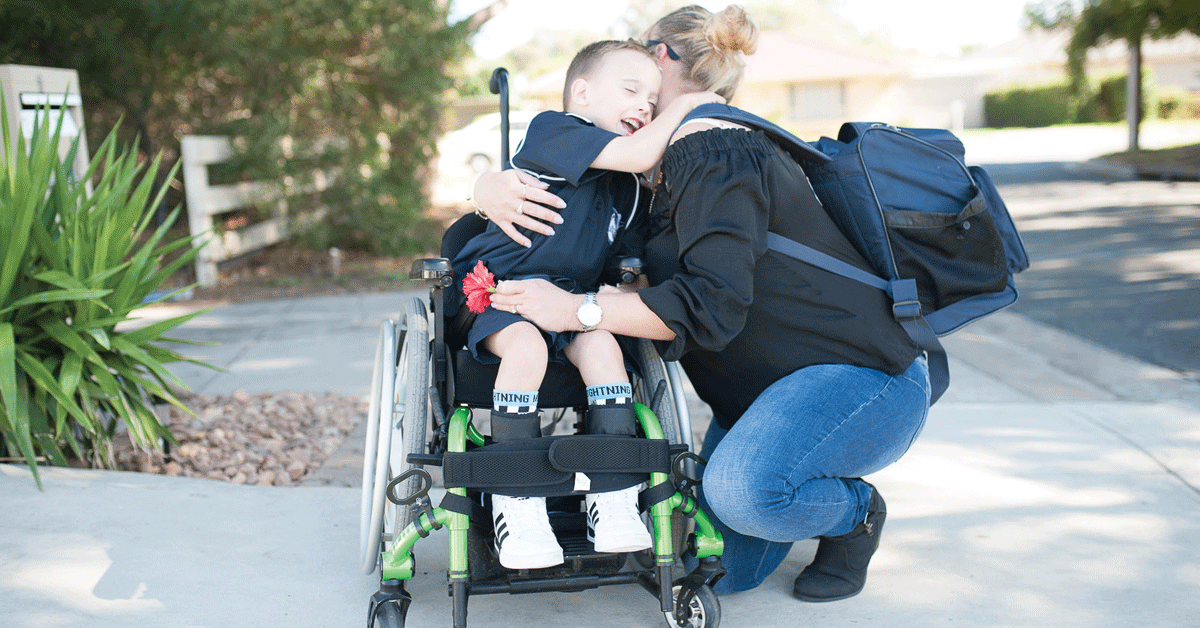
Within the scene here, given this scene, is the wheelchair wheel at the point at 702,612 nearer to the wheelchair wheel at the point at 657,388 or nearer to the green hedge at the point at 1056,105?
the wheelchair wheel at the point at 657,388

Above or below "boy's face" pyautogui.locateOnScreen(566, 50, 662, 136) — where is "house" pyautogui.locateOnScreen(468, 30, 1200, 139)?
above

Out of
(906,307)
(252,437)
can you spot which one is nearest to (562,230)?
(906,307)

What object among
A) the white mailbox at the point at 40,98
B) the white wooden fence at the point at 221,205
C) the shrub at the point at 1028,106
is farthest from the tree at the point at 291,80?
the shrub at the point at 1028,106

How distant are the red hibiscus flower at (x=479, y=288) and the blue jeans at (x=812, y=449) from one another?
0.71 meters

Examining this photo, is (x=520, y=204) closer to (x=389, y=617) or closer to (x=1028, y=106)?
(x=389, y=617)

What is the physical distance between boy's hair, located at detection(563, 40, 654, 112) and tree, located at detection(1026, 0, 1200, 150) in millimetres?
18433

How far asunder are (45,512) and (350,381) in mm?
2170

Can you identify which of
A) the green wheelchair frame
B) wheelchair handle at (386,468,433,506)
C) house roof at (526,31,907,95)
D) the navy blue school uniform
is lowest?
the green wheelchair frame

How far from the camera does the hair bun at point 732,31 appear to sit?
2555 mm

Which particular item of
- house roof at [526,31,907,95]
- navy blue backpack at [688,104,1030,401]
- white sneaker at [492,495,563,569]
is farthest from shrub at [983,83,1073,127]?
white sneaker at [492,495,563,569]

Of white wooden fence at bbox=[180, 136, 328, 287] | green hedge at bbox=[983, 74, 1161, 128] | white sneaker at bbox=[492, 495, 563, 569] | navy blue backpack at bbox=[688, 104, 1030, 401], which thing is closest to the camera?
white sneaker at bbox=[492, 495, 563, 569]

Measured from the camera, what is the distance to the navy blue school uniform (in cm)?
243

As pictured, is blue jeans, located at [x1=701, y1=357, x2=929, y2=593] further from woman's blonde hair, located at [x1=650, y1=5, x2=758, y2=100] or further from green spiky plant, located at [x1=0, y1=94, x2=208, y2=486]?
green spiky plant, located at [x1=0, y1=94, x2=208, y2=486]

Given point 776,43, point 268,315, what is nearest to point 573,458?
point 268,315
